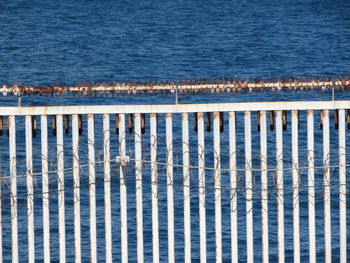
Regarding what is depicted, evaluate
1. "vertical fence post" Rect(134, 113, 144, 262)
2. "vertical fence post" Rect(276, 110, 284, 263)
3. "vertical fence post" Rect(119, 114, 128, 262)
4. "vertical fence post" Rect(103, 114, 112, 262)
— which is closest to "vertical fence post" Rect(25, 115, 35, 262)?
"vertical fence post" Rect(103, 114, 112, 262)

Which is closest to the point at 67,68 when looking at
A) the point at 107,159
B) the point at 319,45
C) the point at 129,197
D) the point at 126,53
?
the point at 126,53

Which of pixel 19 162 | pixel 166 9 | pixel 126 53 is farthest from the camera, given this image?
pixel 166 9

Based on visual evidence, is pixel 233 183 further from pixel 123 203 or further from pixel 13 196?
pixel 13 196

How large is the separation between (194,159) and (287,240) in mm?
12401

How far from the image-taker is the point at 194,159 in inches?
2047

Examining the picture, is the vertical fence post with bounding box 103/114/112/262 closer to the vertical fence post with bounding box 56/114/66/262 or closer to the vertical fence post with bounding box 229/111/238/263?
the vertical fence post with bounding box 56/114/66/262

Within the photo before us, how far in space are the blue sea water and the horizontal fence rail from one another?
201 millimetres

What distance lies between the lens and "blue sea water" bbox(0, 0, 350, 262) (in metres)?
44.8

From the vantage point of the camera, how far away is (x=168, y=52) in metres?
88.6

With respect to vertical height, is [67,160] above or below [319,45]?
above

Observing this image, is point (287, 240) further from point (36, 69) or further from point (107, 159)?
point (36, 69)

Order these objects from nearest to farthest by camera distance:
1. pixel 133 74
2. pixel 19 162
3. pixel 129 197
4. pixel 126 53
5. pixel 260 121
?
pixel 260 121 → pixel 129 197 → pixel 19 162 → pixel 133 74 → pixel 126 53

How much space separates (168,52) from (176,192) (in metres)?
41.8

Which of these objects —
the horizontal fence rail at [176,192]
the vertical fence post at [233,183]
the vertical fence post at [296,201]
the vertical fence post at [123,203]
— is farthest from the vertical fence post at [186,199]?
the vertical fence post at [296,201]
